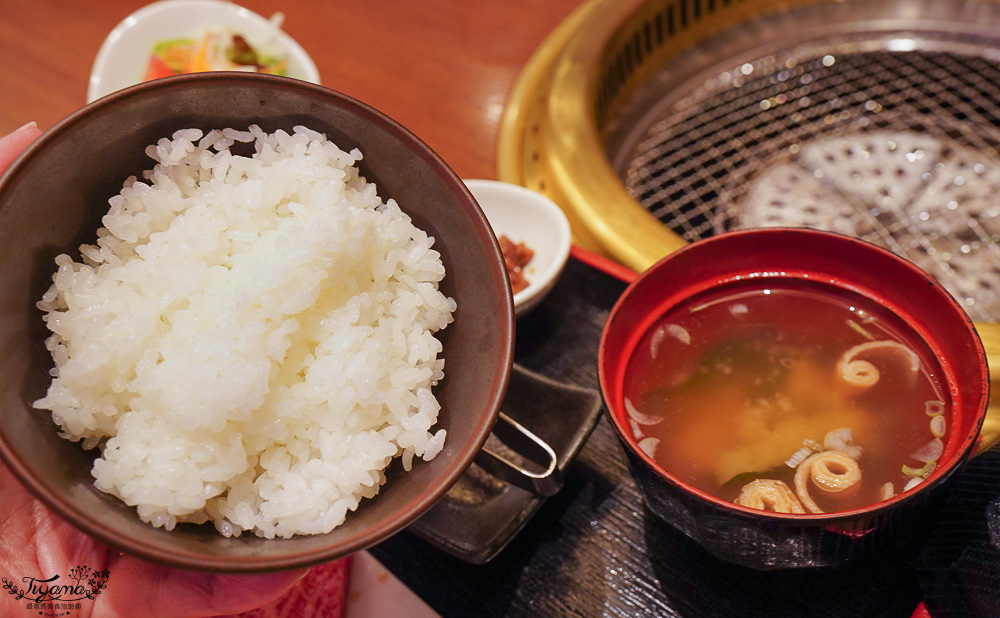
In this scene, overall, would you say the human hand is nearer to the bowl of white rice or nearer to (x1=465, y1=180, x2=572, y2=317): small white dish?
the bowl of white rice

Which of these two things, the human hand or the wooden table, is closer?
the human hand

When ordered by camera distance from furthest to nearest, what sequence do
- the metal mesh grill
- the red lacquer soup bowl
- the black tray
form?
the metal mesh grill
the black tray
the red lacquer soup bowl

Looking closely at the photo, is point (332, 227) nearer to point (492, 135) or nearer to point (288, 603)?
point (288, 603)

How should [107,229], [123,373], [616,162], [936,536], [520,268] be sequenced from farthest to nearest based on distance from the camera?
[616,162] → [520,268] → [936,536] → [107,229] → [123,373]

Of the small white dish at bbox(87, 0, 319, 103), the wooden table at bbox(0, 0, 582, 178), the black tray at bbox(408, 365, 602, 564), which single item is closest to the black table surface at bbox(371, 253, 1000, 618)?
the black tray at bbox(408, 365, 602, 564)

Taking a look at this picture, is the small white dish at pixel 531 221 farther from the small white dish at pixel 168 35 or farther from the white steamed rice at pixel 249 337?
the small white dish at pixel 168 35

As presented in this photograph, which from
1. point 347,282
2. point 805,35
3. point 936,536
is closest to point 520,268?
point 347,282

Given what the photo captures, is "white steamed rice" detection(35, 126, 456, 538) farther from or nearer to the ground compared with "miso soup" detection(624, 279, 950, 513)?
farther from the ground
